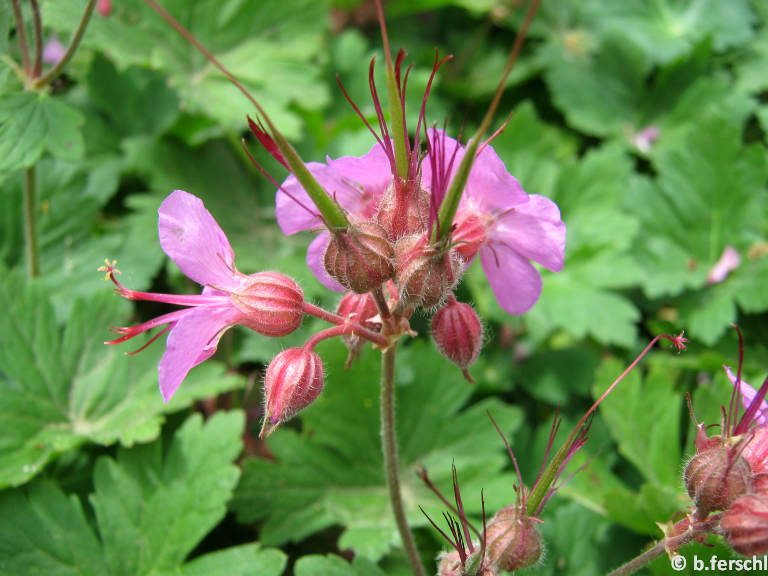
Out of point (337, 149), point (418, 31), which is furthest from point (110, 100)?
point (418, 31)

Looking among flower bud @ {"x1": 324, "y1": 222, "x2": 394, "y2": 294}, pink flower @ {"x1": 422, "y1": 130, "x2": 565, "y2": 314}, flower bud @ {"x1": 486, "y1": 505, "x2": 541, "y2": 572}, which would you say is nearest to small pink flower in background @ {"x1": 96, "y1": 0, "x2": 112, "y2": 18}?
pink flower @ {"x1": 422, "y1": 130, "x2": 565, "y2": 314}

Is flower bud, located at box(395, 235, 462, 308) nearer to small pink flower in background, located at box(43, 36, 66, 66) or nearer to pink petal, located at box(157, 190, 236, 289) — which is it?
pink petal, located at box(157, 190, 236, 289)

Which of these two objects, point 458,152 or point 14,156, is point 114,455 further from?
point 458,152

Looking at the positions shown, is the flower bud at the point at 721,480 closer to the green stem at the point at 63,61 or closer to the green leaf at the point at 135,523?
the green leaf at the point at 135,523

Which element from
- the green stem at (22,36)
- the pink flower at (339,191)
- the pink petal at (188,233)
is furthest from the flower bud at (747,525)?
the green stem at (22,36)

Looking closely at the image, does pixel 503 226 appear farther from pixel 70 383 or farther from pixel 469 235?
pixel 70 383

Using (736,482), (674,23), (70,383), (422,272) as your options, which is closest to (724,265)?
(674,23)

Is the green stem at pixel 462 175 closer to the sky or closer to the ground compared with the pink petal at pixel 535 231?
closer to the sky
